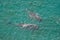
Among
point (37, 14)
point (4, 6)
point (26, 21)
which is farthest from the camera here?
point (4, 6)

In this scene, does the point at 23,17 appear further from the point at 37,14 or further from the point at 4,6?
the point at 4,6

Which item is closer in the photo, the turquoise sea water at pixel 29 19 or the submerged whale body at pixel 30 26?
the turquoise sea water at pixel 29 19

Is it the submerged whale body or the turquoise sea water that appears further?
the submerged whale body

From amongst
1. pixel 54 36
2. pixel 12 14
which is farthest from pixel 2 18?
pixel 54 36

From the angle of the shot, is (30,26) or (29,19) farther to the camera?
(29,19)

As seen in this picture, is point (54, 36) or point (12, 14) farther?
point (12, 14)

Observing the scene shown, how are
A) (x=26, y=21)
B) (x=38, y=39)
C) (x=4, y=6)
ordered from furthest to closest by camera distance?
(x=4, y=6) < (x=26, y=21) < (x=38, y=39)
